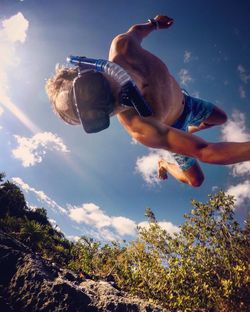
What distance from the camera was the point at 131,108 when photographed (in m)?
2.88

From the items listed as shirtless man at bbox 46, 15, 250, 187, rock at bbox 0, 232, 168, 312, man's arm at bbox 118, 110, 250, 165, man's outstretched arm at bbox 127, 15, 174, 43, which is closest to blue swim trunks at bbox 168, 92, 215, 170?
shirtless man at bbox 46, 15, 250, 187

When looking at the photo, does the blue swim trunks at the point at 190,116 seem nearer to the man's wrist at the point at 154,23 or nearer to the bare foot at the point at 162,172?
the bare foot at the point at 162,172

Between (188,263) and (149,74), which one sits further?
(188,263)

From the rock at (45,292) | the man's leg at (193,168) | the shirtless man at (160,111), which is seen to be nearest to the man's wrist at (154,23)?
the shirtless man at (160,111)

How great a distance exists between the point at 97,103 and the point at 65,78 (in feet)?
2.36

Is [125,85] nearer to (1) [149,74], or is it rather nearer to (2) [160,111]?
(2) [160,111]

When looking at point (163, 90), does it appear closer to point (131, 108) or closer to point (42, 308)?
point (131, 108)

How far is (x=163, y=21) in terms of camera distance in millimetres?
4551

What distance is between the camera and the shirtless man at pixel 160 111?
2250 mm

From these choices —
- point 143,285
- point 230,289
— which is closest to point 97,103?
point 143,285

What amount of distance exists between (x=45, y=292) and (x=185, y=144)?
2.38m

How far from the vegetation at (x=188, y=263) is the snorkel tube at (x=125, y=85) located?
5895 millimetres

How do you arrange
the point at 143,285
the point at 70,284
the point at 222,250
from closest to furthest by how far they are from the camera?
the point at 70,284, the point at 143,285, the point at 222,250

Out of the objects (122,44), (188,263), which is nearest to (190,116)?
(122,44)
